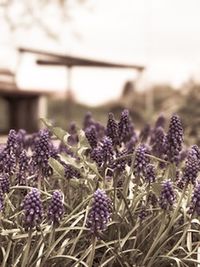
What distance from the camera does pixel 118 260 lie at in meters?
2.71

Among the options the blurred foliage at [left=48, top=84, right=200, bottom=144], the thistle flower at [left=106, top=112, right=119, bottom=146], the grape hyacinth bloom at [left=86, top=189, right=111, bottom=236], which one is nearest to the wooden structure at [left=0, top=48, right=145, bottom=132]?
the blurred foliage at [left=48, top=84, right=200, bottom=144]

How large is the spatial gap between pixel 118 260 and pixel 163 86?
21.8m

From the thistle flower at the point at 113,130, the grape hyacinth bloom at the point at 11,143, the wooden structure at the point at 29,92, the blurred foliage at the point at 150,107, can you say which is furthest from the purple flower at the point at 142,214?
the wooden structure at the point at 29,92

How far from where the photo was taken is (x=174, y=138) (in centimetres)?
293

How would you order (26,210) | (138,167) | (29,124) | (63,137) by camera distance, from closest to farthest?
1. (26,210)
2. (138,167)
3. (63,137)
4. (29,124)

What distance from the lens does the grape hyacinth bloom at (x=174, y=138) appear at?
291 centimetres

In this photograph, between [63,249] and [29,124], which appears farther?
[29,124]

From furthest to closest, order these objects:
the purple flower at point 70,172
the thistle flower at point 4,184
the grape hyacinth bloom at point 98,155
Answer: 1. the purple flower at point 70,172
2. the grape hyacinth bloom at point 98,155
3. the thistle flower at point 4,184

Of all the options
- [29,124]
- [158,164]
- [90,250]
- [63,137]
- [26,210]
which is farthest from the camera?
[29,124]

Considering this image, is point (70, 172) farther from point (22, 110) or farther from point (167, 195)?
point (22, 110)

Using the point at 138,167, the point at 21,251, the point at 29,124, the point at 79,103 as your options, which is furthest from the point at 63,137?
the point at 79,103

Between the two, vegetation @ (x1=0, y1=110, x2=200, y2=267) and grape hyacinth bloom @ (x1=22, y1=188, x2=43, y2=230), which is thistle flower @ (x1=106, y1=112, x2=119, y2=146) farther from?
grape hyacinth bloom @ (x1=22, y1=188, x2=43, y2=230)

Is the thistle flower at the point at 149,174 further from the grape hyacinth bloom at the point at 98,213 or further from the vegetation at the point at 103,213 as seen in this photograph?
the grape hyacinth bloom at the point at 98,213

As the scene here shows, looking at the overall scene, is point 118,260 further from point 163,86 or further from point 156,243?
point 163,86
